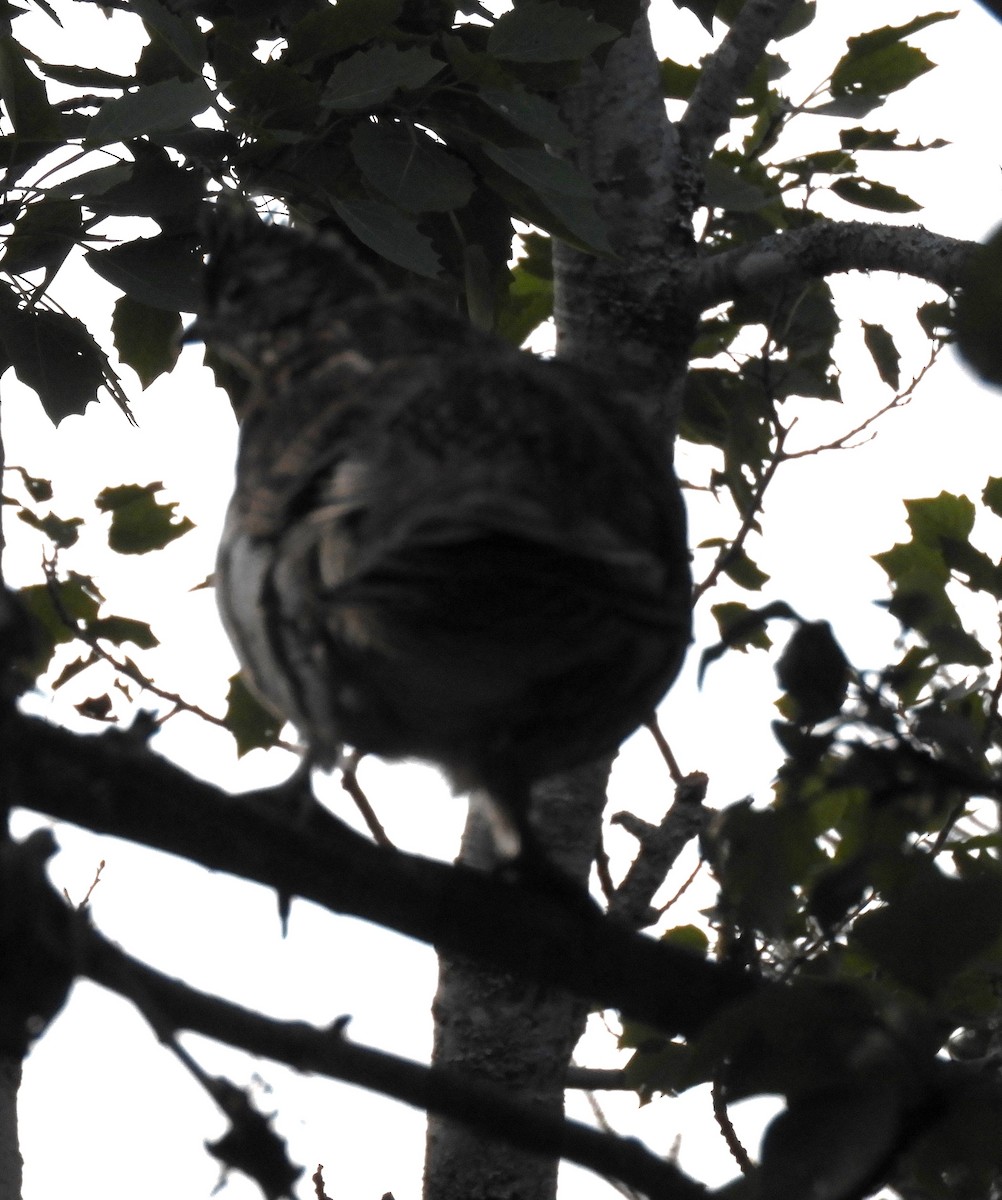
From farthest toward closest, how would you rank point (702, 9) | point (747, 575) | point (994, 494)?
point (747, 575)
point (702, 9)
point (994, 494)

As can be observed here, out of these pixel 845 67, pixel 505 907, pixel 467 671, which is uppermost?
pixel 845 67

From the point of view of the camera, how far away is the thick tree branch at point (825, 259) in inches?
177

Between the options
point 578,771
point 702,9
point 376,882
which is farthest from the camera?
point 578,771

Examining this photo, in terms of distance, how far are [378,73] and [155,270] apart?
82cm

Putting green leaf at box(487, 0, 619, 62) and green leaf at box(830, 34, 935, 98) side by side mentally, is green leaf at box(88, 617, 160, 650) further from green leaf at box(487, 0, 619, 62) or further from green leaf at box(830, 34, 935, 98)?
green leaf at box(830, 34, 935, 98)

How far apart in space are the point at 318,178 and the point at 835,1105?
3199mm

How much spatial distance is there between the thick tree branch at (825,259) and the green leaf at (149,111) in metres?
1.75

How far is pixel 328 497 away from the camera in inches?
127

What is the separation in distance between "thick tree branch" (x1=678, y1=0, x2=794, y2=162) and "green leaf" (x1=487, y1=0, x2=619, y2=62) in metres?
1.41

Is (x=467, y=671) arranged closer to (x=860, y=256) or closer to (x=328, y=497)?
(x=328, y=497)

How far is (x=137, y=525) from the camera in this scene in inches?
189

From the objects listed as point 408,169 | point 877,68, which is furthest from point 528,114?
point 877,68

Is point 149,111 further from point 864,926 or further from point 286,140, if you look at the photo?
point 864,926

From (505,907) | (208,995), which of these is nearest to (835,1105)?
(208,995)
